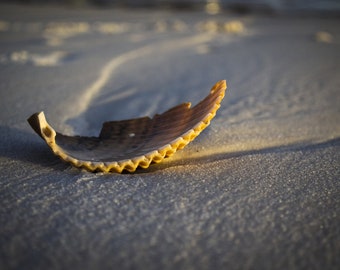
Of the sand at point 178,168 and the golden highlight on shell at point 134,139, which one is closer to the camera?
the sand at point 178,168

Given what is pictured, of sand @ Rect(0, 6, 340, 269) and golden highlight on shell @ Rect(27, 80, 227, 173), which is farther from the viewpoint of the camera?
golden highlight on shell @ Rect(27, 80, 227, 173)

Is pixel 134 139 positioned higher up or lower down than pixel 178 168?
higher up

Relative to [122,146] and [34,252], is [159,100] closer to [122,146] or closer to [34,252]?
[122,146]

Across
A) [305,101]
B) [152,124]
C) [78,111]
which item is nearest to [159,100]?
[78,111]
